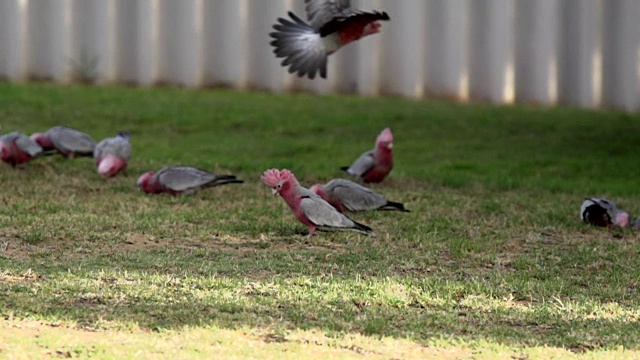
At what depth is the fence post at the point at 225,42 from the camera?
1391 centimetres

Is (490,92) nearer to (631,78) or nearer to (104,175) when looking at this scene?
(631,78)

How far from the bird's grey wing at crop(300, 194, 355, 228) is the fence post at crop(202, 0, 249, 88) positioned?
7774 mm

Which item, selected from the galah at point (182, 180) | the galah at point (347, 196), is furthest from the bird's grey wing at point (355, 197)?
the galah at point (182, 180)

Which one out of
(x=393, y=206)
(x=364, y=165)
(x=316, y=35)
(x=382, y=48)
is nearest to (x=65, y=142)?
(x=364, y=165)

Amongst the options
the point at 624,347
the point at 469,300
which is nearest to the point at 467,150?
the point at 469,300

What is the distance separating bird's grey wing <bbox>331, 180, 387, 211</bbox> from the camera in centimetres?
703

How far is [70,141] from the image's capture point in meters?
8.54

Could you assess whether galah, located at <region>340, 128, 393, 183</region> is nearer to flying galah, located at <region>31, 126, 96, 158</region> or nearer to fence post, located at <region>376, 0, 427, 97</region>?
flying galah, located at <region>31, 126, 96, 158</region>

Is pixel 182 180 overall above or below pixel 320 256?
above

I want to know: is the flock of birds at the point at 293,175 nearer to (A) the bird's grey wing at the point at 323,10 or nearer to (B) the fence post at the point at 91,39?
(A) the bird's grey wing at the point at 323,10

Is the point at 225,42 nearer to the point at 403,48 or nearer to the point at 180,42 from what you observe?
the point at 180,42

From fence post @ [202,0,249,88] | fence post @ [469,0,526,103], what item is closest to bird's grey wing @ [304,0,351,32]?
fence post @ [202,0,249,88]

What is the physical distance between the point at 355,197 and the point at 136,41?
24.8 ft

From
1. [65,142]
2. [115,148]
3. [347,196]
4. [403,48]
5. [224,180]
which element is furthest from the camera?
[403,48]
